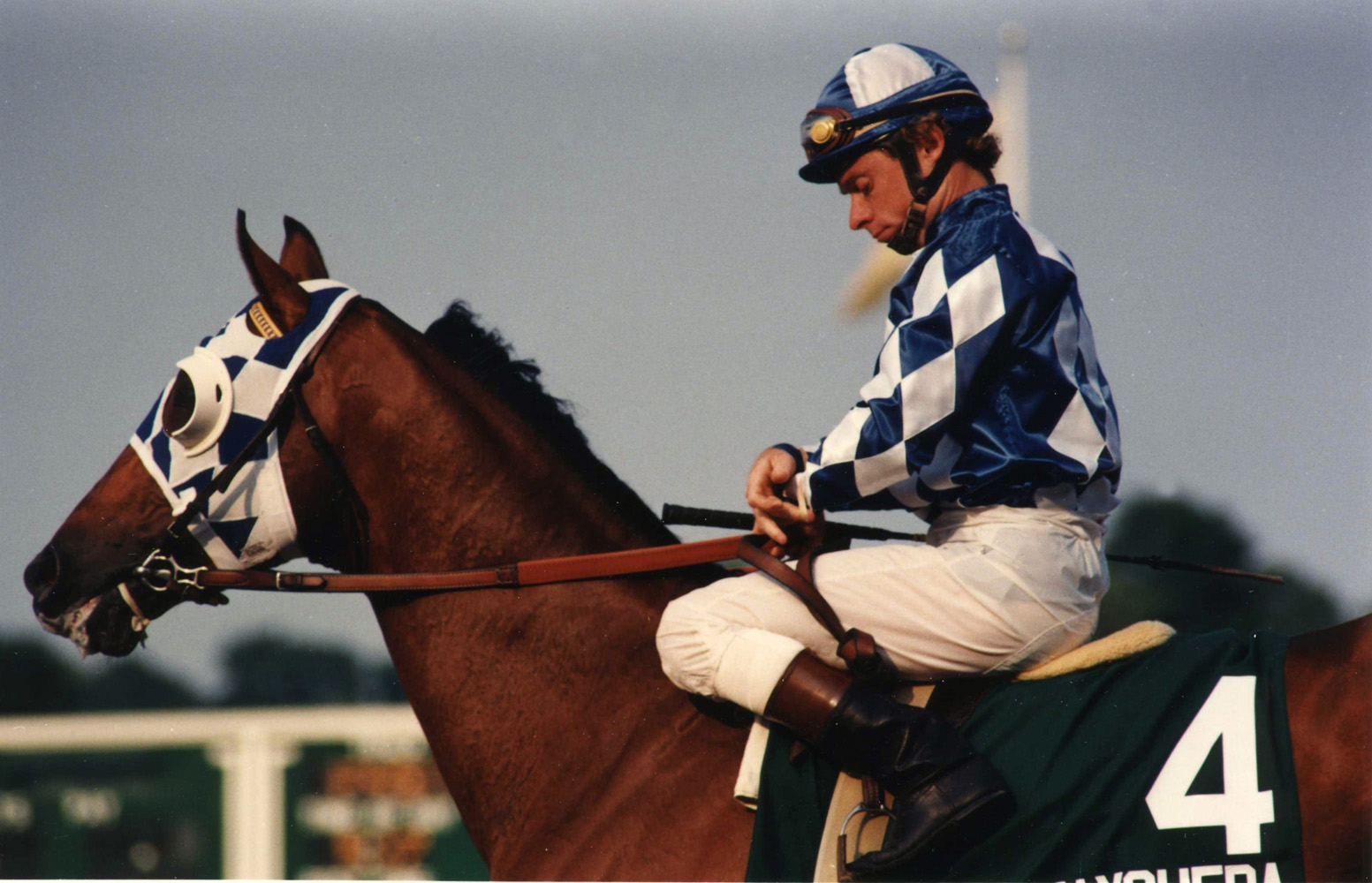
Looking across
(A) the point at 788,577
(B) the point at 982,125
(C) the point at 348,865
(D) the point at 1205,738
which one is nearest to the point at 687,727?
(A) the point at 788,577

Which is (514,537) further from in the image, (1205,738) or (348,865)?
(348,865)

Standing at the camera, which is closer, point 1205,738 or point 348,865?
point 1205,738

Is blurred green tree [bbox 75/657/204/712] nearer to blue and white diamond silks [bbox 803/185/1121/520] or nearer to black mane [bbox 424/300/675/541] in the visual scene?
black mane [bbox 424/300/675/541]

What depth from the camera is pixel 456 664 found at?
2877 mm

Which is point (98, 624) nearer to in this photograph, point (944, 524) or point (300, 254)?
point (300, 254)

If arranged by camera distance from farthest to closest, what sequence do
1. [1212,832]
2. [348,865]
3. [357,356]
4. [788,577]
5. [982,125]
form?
[348,865], [357,356], [982,125], [788,577], [1212,832]

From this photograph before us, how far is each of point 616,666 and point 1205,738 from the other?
3.99 ft

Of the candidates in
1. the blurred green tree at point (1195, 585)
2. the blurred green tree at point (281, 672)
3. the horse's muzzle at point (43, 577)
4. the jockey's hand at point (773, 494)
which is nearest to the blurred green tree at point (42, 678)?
the blurred green tree at point (281, 672)

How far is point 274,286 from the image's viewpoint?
9.70ft

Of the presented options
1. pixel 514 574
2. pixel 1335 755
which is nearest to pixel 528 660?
pixel 514 574

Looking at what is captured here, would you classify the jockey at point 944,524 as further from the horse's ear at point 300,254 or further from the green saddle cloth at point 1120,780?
the horse's ear at point 300,254

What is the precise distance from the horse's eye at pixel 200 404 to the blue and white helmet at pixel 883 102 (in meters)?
1.44

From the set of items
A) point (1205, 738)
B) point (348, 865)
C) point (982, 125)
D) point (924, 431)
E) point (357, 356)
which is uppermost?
point (982, 125)

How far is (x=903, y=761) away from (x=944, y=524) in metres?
0.53
